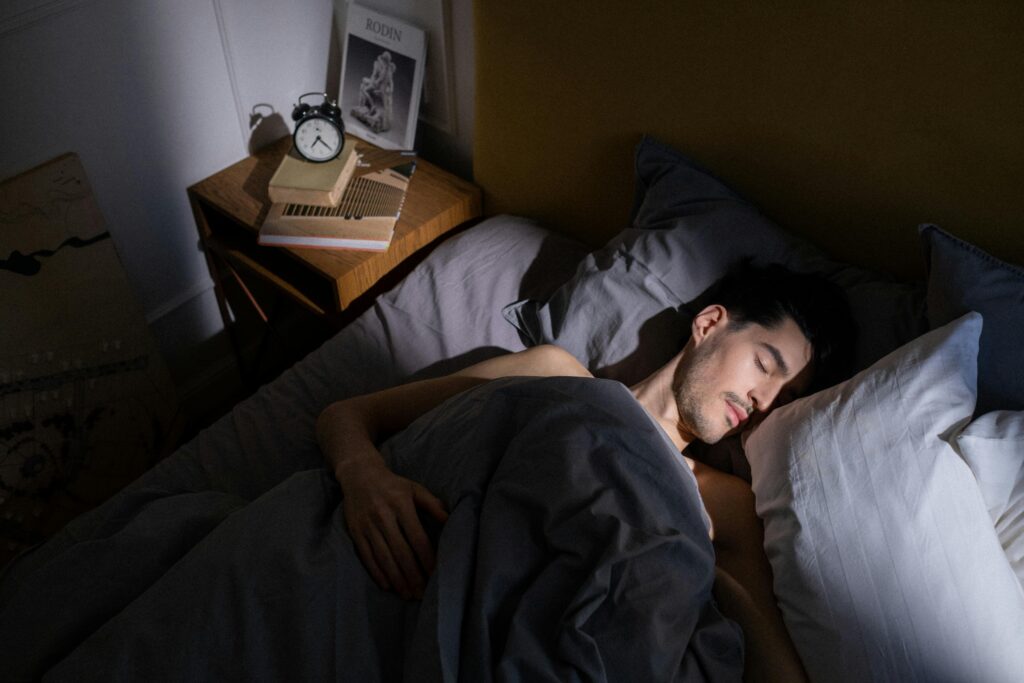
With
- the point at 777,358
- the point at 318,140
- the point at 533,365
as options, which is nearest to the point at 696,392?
the point at 777,358

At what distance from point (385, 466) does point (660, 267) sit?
0.55 metres

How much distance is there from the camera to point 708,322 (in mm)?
1280

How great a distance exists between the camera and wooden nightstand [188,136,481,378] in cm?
164

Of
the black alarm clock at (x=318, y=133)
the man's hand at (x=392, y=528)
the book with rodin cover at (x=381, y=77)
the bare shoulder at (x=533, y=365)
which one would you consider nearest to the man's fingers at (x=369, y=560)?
the man's hand at (x=392, y=528)

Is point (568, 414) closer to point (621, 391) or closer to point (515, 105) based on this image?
point (621, 391)

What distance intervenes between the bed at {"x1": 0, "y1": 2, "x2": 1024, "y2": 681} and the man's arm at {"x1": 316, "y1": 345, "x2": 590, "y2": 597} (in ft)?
0.11

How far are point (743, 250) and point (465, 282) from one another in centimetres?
51

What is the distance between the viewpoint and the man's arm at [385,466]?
1001 millimetres

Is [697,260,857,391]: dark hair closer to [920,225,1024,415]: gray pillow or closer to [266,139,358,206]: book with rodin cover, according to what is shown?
[920,225,1024,415]: gray pillow

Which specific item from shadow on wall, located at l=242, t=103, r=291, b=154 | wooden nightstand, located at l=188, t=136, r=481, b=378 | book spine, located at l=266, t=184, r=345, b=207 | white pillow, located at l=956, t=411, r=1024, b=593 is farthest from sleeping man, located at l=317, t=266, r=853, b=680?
shadow on wall, located at l=242, t=103, r=291, b=154

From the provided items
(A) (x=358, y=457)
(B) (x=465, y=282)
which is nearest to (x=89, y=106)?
(B) (x=465, y=282)

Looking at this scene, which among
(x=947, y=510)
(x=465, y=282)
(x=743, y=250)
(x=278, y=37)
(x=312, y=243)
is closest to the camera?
(x=947, y=510)

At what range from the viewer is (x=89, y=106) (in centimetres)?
158

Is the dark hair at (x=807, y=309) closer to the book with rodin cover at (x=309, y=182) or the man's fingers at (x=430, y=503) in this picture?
the man's fingers at (x=430, y=503)
